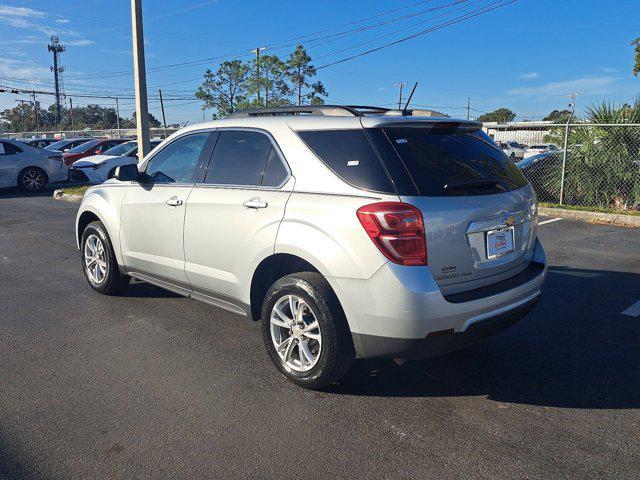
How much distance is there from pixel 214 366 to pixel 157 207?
153cm

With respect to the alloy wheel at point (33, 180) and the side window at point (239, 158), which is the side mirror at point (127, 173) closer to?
the side window at point (239, 158)

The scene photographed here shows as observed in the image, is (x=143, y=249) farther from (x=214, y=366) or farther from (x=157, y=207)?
(x=214, y=366)

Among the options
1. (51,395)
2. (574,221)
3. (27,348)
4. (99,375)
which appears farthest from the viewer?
(574,221)

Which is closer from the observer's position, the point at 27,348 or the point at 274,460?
the point at 274,460

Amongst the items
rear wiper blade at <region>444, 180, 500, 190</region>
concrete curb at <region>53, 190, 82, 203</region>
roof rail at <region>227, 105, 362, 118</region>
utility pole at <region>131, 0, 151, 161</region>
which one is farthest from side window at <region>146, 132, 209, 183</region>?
concrete curb at <region>53, 190, 82, 203</region>

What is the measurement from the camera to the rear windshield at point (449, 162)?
10.5 ft

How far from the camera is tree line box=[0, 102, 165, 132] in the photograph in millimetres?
98375

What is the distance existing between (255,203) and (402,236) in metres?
1.17

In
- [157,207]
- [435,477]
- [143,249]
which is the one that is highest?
[157,207]

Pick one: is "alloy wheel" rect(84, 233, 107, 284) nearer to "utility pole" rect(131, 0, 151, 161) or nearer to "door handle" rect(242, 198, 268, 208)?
"door handle" rect(242, 198, 268, 208)

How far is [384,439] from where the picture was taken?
2957 mm

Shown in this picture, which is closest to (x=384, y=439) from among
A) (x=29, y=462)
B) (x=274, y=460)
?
(x=274, y=460)

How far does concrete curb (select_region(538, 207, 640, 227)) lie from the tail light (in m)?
8.81

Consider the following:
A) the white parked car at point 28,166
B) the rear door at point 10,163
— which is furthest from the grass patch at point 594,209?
the rear door at point 10,163
